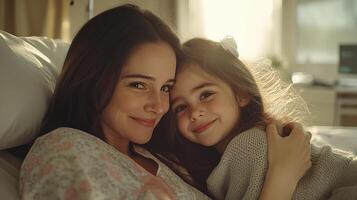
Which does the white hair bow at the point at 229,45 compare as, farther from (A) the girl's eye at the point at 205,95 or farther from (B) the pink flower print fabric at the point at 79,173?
(B) the pink flower print fabric at the point at 79,173

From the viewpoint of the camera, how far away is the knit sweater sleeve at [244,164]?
1013 mm

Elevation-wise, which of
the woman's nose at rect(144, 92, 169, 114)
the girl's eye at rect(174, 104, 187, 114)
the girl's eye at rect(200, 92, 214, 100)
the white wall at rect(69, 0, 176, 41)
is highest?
the white wall at rect(69, 0, 176, 41)

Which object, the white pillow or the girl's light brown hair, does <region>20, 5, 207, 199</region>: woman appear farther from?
the girl's light brown hair

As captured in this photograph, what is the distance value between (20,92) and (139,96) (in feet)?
0.85

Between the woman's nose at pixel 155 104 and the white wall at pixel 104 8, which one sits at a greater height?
the white wall at pixel 104 8

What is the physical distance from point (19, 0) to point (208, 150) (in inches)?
76.9

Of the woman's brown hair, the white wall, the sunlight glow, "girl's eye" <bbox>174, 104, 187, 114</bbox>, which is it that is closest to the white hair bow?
"girl's eye" <bbox>174, 104, 187, 114</bbox>

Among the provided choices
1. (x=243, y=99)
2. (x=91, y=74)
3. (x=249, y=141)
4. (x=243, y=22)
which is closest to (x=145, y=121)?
(x=91, y=74)

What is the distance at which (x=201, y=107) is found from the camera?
3.71 feet

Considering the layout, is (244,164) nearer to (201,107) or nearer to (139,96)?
(201,107)

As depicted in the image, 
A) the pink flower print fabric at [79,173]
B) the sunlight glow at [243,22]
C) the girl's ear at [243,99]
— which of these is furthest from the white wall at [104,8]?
the pink flower print fabric at [79,173]

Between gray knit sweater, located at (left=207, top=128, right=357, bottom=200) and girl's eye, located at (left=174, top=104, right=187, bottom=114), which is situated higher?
girl's eye, located at (left=174, top=104, right=187, bottom=114)

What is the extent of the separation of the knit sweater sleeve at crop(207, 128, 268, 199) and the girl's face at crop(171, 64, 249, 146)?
0.11m

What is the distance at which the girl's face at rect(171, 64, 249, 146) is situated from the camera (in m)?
1.14
